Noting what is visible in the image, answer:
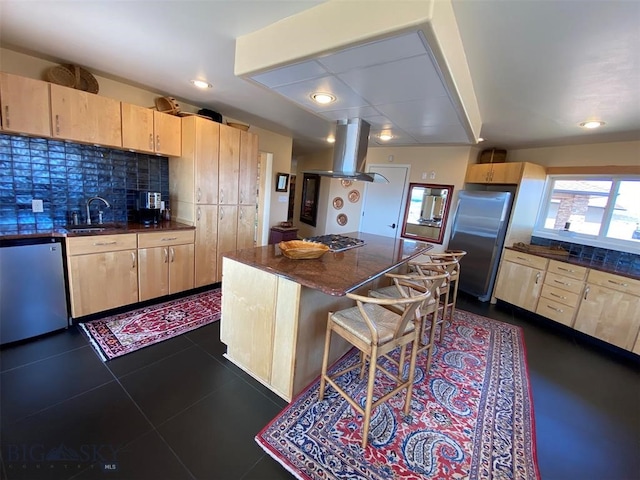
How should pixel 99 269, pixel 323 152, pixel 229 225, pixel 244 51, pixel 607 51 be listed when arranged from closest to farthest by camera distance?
1. pixel 607 51
2. pixel 244 51
3. pixel 99 269
4. pixel 229 225
5. pixel 323 152

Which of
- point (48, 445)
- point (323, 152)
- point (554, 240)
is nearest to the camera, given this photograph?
point (48, 445)

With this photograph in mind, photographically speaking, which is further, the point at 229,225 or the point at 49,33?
the point at 229,225

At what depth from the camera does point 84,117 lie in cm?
236

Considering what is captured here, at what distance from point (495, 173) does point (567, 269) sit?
1.53 meters

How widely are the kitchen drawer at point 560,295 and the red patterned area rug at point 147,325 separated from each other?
13.1ft

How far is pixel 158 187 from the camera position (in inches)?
129

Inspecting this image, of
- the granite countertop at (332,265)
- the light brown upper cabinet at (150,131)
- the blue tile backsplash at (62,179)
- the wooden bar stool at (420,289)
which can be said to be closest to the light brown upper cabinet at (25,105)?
the blue tile backsplash at (62,179)

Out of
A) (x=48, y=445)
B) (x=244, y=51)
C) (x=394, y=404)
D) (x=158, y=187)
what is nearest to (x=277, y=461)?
(x=394, y=404)

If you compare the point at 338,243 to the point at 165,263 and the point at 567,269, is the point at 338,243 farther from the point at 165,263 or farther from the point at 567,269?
the point at 567,269

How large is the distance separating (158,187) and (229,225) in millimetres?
962

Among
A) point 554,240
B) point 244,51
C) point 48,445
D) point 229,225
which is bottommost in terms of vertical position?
point 48,445

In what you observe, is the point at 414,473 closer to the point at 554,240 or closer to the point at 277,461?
the point at 277,461

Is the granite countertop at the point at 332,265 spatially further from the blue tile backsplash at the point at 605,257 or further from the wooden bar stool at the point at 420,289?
the blue tile backsplash at the point at 605,257

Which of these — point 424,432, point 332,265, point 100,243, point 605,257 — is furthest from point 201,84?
point 605,257
